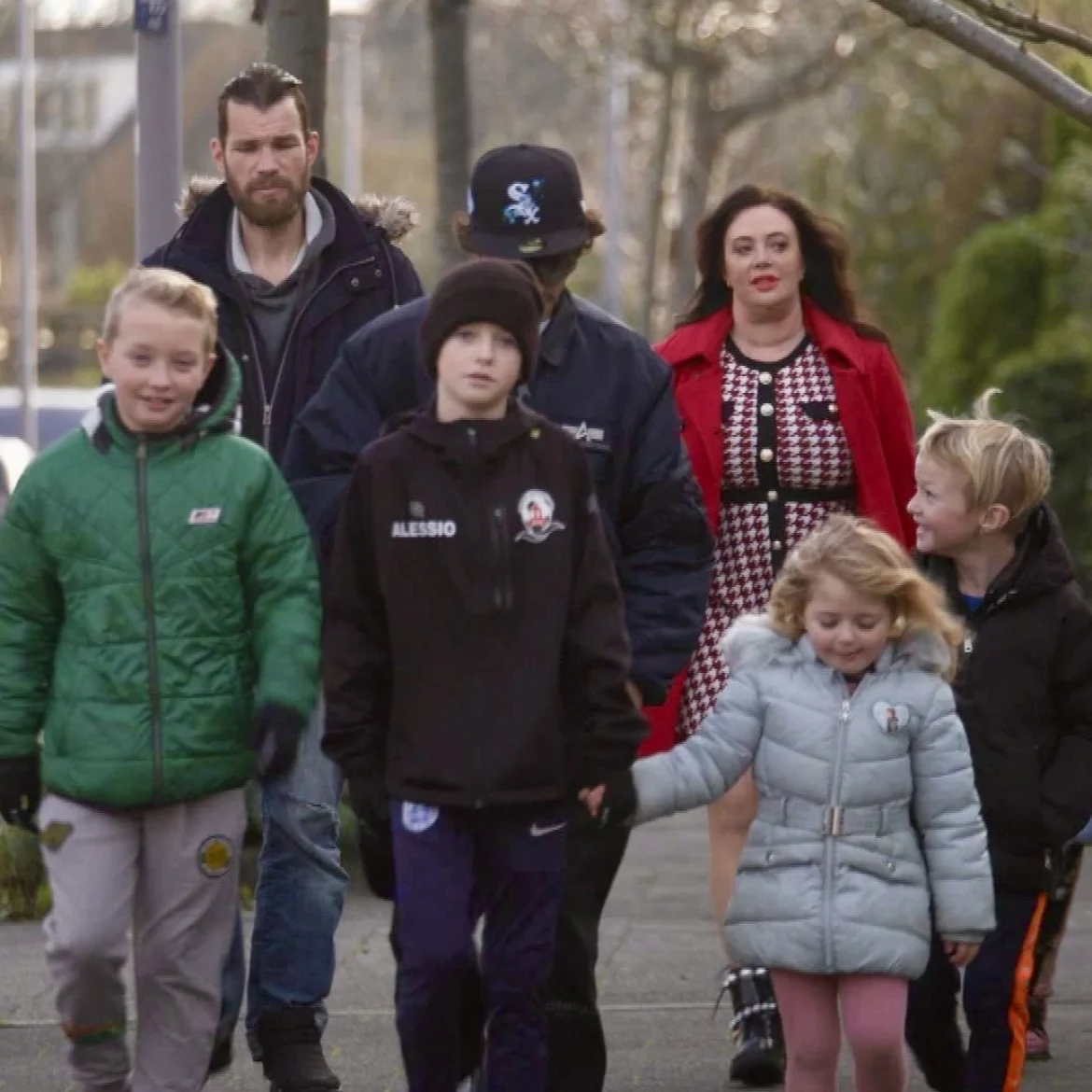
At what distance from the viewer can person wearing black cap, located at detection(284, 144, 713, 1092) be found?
5.31 m

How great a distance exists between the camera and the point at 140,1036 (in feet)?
17.3

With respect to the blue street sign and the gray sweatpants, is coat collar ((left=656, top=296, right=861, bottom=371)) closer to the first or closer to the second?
the gray sweatpants

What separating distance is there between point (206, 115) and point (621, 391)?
72.6 m

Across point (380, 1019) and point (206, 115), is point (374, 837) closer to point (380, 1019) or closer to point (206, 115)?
point (380, 1019)

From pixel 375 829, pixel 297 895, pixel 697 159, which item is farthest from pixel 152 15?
pixel 697 159

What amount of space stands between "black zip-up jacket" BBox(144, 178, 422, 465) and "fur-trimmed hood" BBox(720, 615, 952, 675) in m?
1.15

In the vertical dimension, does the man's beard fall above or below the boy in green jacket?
above

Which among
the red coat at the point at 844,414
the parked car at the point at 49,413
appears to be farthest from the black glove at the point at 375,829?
the parked car at the point at 49,413

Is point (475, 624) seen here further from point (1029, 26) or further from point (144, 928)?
point (1029, 26)

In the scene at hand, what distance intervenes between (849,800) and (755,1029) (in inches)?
48.5

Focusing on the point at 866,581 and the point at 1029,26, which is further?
the point at 1029,26

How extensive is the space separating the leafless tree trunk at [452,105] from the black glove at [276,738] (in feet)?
28.8

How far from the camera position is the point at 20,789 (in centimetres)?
504

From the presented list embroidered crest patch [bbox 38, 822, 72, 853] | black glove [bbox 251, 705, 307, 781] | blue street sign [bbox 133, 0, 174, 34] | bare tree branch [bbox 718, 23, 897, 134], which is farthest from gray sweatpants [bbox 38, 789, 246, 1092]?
bare tree branch [bbox 718, 23, 897, 134]
